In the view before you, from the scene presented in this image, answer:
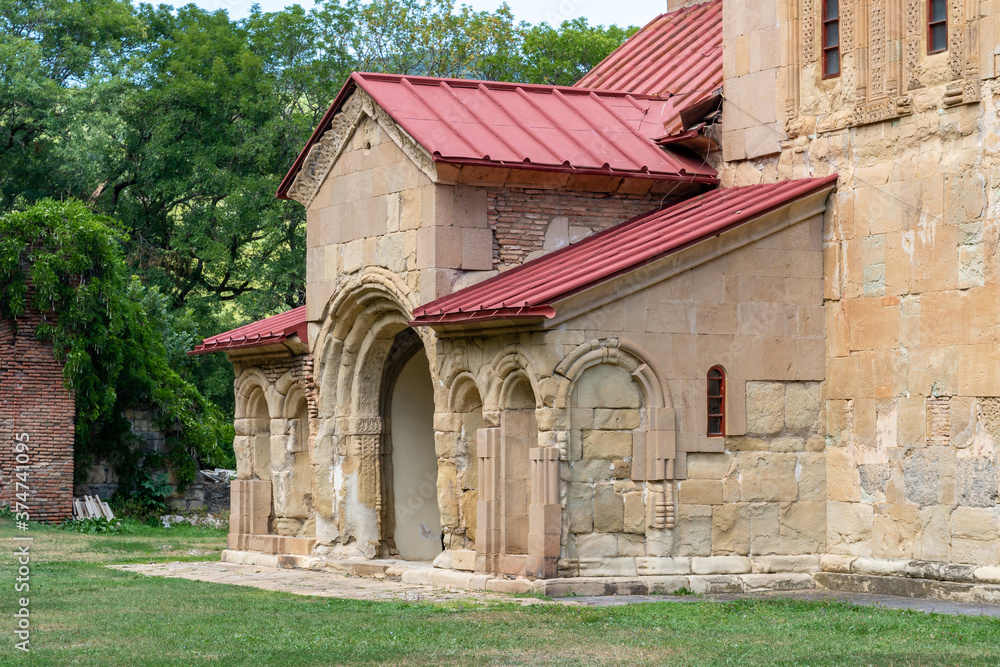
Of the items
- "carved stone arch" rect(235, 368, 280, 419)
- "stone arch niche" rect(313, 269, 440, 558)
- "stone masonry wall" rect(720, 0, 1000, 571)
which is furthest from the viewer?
"carved stone arch" rect(235, 368, 280, 419)

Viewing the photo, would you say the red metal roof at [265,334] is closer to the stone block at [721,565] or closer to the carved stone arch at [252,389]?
the carved stone arch at [252,389]

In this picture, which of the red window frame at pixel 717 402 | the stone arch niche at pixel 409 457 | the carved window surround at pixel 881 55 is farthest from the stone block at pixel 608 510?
the carved window surround at pixel 881 55

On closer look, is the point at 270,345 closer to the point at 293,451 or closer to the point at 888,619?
the point at 293,451

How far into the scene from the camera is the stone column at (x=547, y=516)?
14.5 metres

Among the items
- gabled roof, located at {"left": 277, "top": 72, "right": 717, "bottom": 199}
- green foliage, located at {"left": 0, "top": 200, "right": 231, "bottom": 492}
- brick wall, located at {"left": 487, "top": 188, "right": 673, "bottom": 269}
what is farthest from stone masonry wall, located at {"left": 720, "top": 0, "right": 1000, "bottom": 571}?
green foliage, located at {"left": 0, "top": 200, "right": 231, "bottom": 492}

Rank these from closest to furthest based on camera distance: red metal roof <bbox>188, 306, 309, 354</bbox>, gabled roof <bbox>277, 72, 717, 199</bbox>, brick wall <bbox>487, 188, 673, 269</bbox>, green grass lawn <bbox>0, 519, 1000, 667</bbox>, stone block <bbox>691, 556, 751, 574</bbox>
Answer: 1. green grass lawn <bbox>0, 519, 1000, 667</bbox>
2. stone block <bbox>691, 556, 751, 574</bbox>
3. gabled roof <bbox>277, 72, 717, 199</bbox>
4. brick wall <bbox>487, 188, 673, 269</bbox>
5. red metal roof <bbox>188, 306, 309, 354</bbox>

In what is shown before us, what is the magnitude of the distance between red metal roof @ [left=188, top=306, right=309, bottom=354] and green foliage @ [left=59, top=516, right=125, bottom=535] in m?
5.24

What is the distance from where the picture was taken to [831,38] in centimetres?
1623

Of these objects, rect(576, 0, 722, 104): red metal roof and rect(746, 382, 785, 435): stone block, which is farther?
rect(576, 0, 722, 104): red metal roof

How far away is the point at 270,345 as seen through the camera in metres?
19.8

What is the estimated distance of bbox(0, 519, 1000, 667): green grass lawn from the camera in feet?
35.0

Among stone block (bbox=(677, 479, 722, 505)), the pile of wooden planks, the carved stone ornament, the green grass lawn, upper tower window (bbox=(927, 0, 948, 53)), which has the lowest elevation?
the green grass lawn

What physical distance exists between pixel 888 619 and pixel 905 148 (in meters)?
5.19

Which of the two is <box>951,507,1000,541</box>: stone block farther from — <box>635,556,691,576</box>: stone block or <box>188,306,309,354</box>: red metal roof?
<box>188,306,309,354</box>: red metal roof
